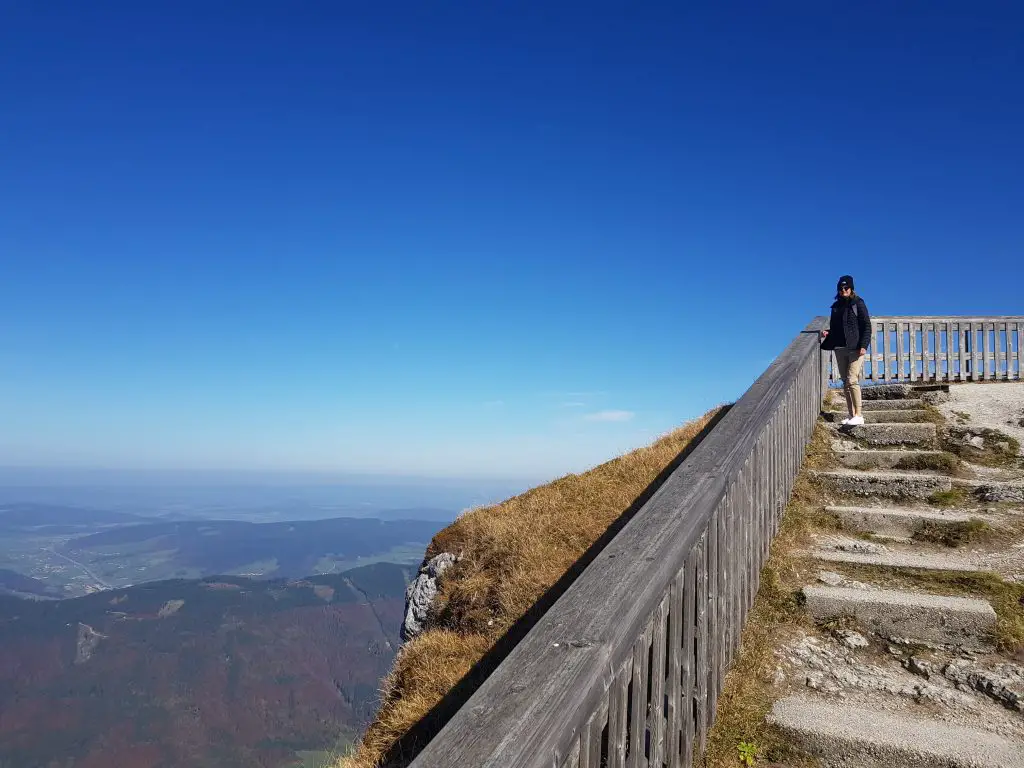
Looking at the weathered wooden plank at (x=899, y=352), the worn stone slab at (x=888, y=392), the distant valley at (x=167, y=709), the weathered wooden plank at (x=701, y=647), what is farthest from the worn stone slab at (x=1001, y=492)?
the distant valley at (x=167, y=709)

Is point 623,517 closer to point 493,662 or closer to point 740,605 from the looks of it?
point 493,662

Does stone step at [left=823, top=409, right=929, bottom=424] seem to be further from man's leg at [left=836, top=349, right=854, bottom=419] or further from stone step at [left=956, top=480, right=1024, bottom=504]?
stone step at [left=956, top=480, right=1024, bottom=504]

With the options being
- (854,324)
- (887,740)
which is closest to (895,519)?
(887,740)

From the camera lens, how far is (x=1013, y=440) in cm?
742

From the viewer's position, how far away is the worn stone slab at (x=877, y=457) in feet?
22.3

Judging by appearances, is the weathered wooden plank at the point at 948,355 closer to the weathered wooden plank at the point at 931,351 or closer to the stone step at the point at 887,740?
the weathered wooden plank at the point at 931,351

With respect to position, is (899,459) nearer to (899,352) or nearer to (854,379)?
(854,379)

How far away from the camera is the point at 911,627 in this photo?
13.1 feet

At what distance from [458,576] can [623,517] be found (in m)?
2.32

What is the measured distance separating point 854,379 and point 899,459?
5.54 ft

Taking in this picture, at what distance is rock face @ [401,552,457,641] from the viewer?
831 cm

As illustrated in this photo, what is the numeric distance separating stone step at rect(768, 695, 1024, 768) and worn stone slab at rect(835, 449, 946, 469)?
13.9 ft

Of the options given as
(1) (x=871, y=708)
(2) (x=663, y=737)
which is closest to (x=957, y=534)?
(1) (x=871, y=708)

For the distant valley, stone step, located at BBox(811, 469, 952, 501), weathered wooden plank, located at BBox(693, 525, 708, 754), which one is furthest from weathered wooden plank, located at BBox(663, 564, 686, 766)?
the distant valley
